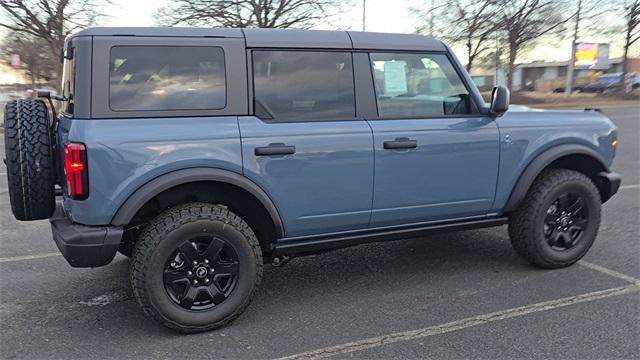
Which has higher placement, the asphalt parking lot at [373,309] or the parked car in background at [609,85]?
the parked car in background at [609,85]

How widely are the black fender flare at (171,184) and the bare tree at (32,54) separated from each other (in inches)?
895

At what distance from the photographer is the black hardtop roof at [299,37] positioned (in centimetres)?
331

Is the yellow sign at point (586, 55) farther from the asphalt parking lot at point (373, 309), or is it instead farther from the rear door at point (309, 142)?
the rear door at point (309, 142)

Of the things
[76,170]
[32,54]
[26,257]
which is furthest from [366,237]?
[32,54]

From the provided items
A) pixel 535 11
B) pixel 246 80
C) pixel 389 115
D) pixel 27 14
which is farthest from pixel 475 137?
pixel 535 11

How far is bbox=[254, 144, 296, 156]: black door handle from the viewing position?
339 cm

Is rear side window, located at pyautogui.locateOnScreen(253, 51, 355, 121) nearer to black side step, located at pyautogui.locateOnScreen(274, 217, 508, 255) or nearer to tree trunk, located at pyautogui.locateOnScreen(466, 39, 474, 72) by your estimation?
black side step, located at pyautogui.locateOnScreen(274, 217, 508, 255)

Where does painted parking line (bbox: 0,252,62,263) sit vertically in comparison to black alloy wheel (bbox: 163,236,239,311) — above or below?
below

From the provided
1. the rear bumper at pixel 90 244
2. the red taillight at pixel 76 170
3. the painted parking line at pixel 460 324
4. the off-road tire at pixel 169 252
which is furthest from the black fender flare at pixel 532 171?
the red taillight at pixel 76 170

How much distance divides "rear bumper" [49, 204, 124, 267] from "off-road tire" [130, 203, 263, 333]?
0.16 m

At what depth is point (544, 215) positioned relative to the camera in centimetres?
433

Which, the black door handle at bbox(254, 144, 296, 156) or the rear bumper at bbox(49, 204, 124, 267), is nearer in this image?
the rear bumper at bbox(49, 204, 124, 267)

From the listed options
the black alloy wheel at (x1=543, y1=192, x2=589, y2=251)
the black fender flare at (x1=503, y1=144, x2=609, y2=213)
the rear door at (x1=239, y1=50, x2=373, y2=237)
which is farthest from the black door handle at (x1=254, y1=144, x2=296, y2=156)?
the black alloy wheel at (x1=543, y1=192, x2=589, y2=251)

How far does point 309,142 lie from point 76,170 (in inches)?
54.4
